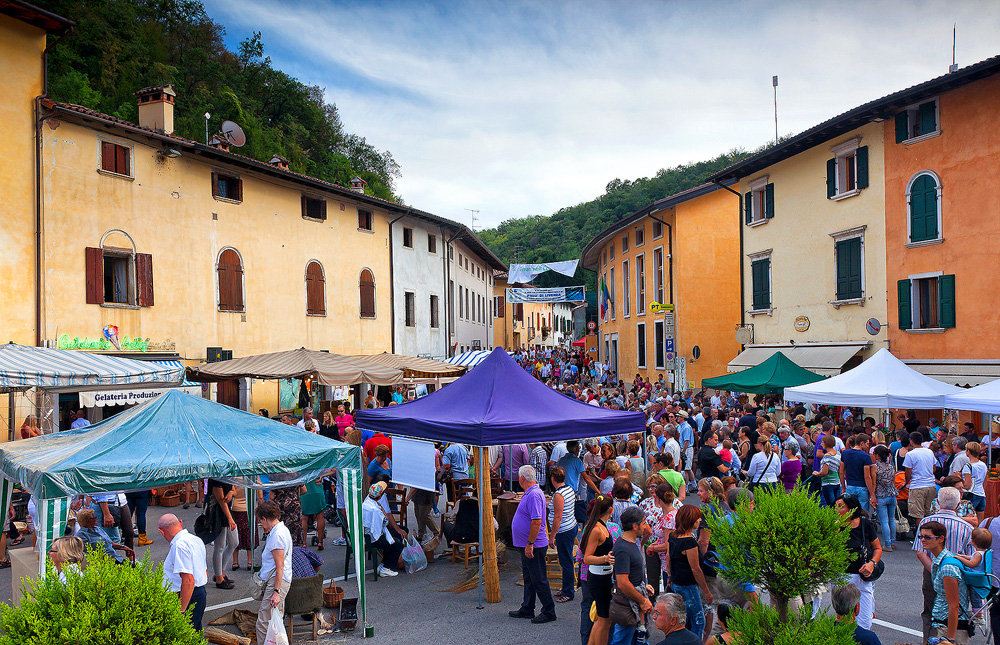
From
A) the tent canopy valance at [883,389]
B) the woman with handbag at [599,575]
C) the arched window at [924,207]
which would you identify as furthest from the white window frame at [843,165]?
the woman with handbag at [599,575]

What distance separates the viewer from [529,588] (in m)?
7.49

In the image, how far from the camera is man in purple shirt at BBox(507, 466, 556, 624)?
7242mm

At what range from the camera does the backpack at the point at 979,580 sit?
5648 mm

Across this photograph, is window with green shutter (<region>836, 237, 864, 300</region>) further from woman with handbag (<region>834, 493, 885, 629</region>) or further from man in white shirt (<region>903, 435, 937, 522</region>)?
woman with handbag (<region>834, 493, 885, 629</region>)

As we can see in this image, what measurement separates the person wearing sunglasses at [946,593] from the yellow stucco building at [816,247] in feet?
44.7

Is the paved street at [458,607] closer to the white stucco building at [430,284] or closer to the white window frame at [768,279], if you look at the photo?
the white window frame at [768,279]

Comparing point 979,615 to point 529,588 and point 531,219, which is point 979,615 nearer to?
point 529,588

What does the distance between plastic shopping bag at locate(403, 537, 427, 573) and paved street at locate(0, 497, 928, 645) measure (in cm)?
12

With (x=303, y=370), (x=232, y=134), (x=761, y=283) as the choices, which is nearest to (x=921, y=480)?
(x=303, y=370)

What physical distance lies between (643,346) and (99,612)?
30921mm

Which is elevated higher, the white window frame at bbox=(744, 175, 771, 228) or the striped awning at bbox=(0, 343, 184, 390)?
the white window frame at bbox=(744, 175, 771, 228)

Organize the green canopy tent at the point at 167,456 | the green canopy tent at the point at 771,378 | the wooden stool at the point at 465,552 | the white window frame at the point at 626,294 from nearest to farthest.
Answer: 1. the green canopy tent at the point at 167,456
2. the wooden stool at the point at 465,552
3. the green canopy tent at the point at 771,378
4. the white window frame at the point at 626,294

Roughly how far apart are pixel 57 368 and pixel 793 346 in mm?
18864

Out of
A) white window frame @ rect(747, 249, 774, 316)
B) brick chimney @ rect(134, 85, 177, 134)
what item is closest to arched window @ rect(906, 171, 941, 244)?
white window frame @ rect(747, 249, 774, 316)
